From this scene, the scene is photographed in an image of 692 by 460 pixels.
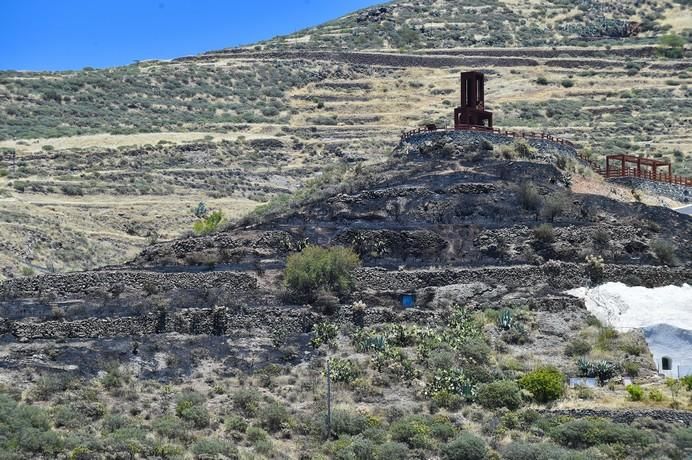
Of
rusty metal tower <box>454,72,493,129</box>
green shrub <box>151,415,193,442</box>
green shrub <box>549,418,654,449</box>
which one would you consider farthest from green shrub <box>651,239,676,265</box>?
green shrub <box>151,415,193,442</box>

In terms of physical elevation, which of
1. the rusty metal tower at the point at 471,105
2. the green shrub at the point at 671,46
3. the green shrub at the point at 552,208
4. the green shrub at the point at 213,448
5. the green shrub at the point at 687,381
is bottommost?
the green shrub at the point at 687,381

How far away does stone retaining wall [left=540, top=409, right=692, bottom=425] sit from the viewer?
3709 centimetres

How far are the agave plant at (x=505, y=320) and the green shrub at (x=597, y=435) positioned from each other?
7.05 meters

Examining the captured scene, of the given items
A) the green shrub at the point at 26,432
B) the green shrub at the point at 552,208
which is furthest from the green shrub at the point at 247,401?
the green shrub at the point at 552,208

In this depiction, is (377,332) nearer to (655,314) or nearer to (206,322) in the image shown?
(206,322)

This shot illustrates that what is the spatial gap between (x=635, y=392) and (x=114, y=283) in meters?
16.6

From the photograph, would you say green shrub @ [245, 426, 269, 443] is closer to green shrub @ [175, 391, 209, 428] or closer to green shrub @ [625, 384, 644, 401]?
green shrub @ [175, 391, 209, 428]

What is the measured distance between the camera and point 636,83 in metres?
99.0

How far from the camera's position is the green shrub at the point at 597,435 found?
35875 millimetres

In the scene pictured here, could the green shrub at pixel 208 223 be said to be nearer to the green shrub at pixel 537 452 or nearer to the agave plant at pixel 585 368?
the agave plant at pixel 585 368

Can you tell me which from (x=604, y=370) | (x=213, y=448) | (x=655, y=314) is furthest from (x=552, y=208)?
(x=213, y=448)

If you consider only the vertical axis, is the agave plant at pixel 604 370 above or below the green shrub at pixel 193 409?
below

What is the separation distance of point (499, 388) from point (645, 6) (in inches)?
3592

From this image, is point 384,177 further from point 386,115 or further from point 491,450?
point 386,115
